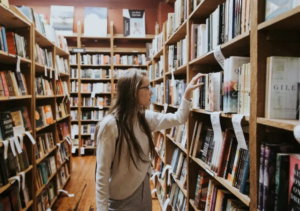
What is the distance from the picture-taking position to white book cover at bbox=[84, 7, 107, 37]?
565cm

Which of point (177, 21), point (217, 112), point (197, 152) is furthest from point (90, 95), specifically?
point (217, 112)

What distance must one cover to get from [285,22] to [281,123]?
1.10 ft

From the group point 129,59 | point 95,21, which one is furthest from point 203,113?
point 95,21

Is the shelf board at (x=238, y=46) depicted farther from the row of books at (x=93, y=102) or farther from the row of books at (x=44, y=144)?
the row of books at (x=93, y=102)

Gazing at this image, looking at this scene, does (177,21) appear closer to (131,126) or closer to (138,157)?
(131,126)

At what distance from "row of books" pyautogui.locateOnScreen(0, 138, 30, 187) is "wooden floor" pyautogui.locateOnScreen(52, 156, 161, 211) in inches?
43.6

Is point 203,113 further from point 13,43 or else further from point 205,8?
point 13,43

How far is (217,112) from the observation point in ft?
3.93

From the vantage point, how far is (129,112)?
1.40 meters

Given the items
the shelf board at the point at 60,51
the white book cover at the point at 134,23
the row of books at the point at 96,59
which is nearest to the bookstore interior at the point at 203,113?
the shelf board at the point at 60,51

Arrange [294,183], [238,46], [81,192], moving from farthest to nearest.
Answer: [81,192] < [238,46] < [294,183]

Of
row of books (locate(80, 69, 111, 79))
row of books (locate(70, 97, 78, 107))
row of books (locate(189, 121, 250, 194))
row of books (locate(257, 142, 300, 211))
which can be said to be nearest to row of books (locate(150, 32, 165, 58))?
row of books (locate(189, 121, 250, 194))

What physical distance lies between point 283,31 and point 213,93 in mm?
525

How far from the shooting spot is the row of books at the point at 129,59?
563cm
